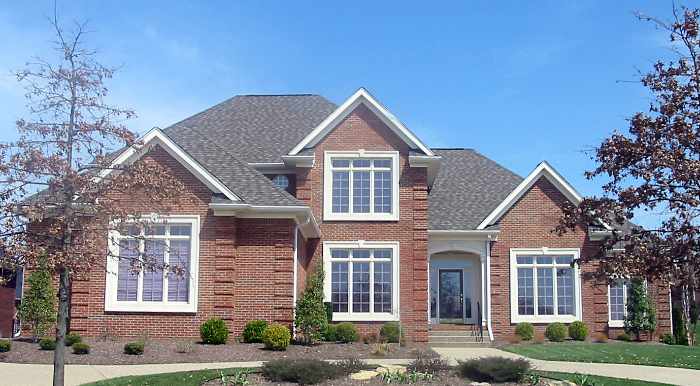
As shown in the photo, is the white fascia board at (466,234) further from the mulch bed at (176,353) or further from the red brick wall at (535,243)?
the mulch bed at (176,353)

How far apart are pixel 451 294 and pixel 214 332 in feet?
36.1

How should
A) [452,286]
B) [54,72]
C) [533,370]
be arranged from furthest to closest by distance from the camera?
1. [452,286]
2. [533,370]
3. [54,72]

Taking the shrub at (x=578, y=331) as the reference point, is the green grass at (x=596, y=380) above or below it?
below

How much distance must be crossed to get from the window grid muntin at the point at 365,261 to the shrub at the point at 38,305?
28.4ft

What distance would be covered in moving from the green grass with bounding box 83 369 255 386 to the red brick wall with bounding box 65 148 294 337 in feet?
18.8

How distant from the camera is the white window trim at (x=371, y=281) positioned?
24219mm

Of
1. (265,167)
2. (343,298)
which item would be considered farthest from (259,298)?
(265,167)

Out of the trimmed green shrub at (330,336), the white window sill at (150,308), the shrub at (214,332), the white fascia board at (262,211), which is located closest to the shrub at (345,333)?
the trimmed green shrub at (330,336)

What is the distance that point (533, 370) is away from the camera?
618 inches

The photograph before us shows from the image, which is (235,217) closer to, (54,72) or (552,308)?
(54,72)

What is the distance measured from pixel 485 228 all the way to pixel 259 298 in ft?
29.1

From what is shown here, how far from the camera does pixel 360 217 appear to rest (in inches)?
977

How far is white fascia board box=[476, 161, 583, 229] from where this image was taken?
26.6m

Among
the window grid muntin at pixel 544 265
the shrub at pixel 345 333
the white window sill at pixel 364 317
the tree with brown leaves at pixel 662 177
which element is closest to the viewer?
the tree with brown leaves at pixel 662 177
